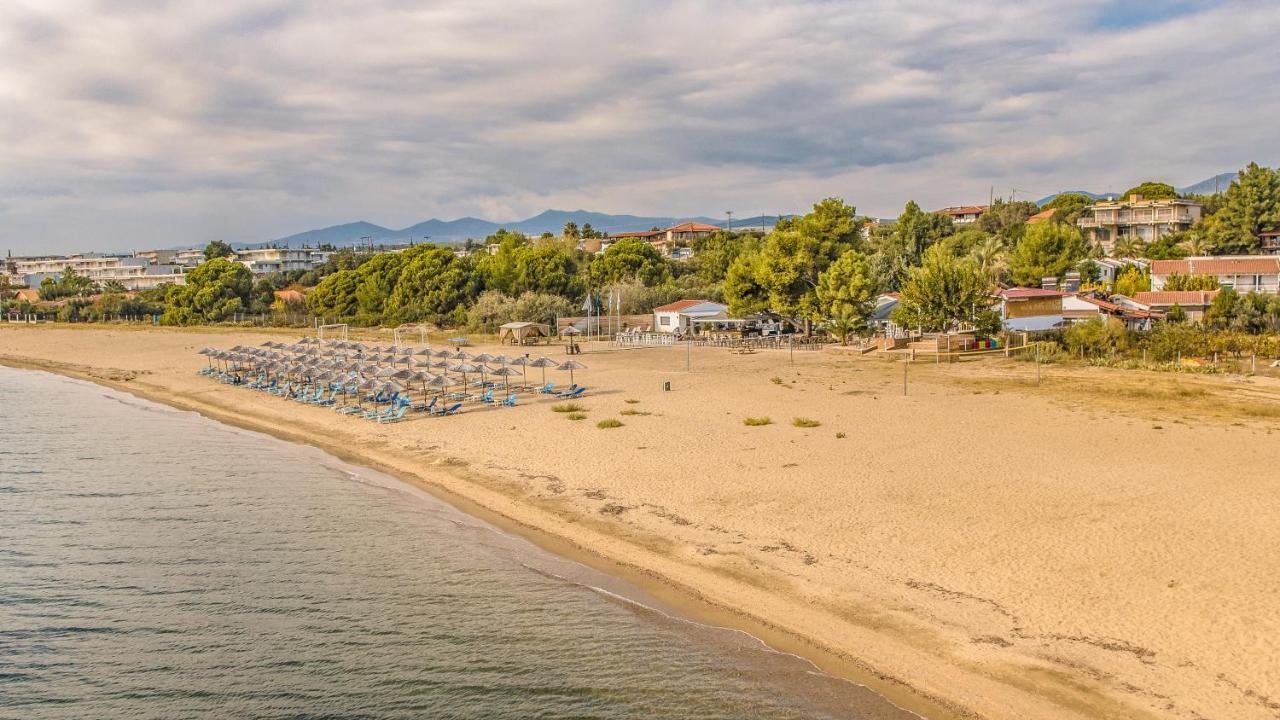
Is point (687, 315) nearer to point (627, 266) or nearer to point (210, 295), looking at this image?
point (627, 266)

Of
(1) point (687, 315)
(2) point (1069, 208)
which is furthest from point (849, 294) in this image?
(2) point (1069, 208)

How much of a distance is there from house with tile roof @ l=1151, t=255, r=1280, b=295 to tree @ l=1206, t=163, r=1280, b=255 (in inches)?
721

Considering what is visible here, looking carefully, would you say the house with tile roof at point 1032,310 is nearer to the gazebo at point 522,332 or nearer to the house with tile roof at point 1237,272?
the house with tile roof at point 1237,272

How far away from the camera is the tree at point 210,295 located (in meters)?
75.1

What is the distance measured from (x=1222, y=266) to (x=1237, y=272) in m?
0.88

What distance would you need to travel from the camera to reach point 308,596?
12.4 metres

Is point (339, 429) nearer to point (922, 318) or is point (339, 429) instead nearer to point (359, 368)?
point (359, 368)

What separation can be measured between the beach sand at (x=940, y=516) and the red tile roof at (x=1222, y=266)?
26.4 m

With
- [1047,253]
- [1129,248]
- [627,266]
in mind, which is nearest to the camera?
[1047,253]

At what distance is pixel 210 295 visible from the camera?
75688mm

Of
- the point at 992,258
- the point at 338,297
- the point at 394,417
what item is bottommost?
the point at 394,417

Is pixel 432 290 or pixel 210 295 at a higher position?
pixel 210 295

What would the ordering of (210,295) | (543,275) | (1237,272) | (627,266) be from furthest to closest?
1. (210,295)
2. (627,266)
3. (543,275)
4. (1237,272)

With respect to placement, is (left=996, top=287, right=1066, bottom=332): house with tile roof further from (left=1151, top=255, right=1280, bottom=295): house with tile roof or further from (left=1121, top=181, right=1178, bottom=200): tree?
(left=1121, top=181, right=1178, bottom=200): tree
